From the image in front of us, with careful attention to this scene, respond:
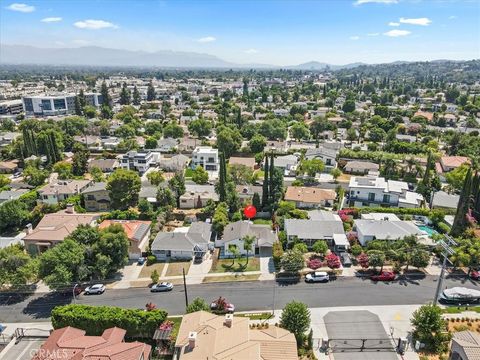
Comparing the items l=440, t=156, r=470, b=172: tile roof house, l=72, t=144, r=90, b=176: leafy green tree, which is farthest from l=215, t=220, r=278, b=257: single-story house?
l=440, t=156, r=470, b=172: tile roof house

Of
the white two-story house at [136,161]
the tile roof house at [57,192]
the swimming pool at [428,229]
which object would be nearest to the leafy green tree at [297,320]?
the swimming pool at [428,229]

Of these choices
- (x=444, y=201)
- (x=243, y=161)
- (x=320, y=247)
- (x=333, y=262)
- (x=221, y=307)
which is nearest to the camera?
(x=221, y=307)

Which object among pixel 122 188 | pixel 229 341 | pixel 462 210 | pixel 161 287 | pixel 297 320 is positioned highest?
pixel 462 210

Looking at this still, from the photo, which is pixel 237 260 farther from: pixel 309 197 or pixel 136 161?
pixel 136 161

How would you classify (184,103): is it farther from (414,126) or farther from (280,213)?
(280,213)

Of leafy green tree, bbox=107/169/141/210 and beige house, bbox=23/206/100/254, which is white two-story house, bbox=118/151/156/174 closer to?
leafy green tree, bbox=107/169/141/210

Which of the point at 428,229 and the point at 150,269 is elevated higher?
the point at 428,229

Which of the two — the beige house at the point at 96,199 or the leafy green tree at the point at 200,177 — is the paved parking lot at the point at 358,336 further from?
the beige house at the point at 96,199

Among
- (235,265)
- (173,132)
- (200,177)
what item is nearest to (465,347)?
(235,265)

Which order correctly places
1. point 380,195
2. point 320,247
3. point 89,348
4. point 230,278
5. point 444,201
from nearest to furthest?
point 89,348
point 230,278
point 320,247
point 444,201
point 380,195
